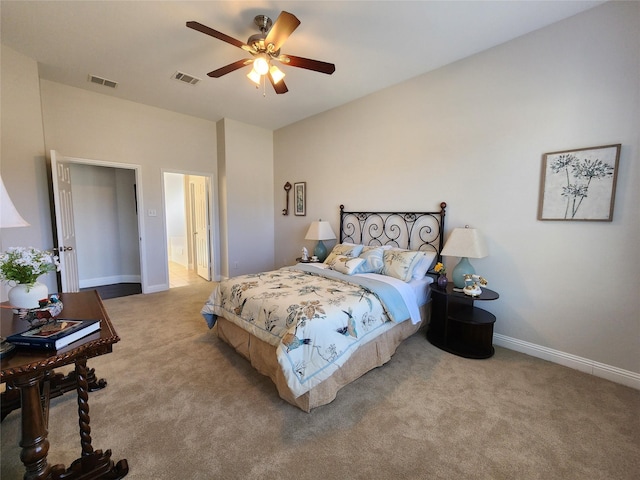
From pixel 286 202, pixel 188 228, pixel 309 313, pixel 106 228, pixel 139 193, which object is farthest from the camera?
pixel 188 228

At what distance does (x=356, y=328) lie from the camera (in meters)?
2.06

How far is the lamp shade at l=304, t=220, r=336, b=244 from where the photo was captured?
4.10 meters

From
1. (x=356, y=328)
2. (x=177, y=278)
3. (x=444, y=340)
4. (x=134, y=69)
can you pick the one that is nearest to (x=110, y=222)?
(x=177, y=278)

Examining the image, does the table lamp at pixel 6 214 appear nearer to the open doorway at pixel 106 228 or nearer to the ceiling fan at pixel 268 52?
the ceiling fan at pixel 268 52

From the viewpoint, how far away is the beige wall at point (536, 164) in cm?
209

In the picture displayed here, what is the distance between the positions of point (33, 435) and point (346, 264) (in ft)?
8.38

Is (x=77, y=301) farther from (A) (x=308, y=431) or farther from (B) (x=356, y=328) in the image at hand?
(B) (x=356, y=328)

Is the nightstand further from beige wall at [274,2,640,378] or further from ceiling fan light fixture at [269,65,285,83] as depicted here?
ceiling fan light fixture at [269,65,285,83]

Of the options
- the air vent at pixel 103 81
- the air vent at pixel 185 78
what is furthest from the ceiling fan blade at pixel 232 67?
A: the air vent at pixel 103 81

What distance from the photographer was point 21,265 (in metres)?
1.34

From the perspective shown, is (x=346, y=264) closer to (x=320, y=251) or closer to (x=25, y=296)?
(x=320, y=251)

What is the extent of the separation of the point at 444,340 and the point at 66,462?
9.72ft

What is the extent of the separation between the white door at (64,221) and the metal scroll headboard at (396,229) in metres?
3.62

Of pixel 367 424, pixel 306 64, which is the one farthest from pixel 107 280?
pixel 367 424
